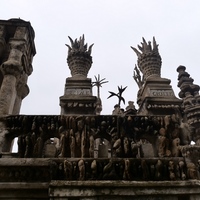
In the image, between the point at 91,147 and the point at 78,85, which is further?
the point at 78,85

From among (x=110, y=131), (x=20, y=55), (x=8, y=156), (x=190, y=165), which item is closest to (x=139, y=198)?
(x=190, y=165)

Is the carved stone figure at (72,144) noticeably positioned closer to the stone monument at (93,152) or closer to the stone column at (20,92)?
the stone monument at (93,152)

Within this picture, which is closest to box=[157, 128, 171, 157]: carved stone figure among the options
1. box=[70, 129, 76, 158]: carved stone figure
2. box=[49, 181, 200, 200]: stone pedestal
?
box=[49, 181, 200, 200]: stone pedestal

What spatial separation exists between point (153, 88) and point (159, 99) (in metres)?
0.94

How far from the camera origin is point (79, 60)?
12852 millimetres

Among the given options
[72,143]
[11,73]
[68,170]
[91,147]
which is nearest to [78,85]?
[11,73]

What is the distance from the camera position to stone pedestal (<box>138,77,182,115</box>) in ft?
33.8

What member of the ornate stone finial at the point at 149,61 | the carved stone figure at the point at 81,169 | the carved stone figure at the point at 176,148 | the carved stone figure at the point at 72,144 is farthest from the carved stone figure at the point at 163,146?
the ornate stone finial at the point at 149,61

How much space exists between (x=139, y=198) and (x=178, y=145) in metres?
2.03

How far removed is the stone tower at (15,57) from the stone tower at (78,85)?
5.74 feet

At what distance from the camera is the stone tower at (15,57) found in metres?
10.8

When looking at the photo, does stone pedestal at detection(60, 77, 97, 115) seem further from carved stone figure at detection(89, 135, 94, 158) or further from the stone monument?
carved stone figure at detection(89, 135, 94, 158)

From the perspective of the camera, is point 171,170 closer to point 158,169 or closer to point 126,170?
point 158,169

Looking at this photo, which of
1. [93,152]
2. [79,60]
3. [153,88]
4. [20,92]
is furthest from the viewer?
[79,60]
